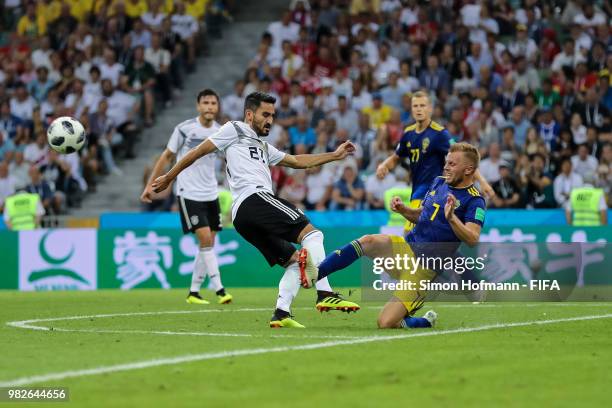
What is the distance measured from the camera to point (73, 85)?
89.0 feet

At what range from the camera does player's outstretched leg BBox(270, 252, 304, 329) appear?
1045 centimetres

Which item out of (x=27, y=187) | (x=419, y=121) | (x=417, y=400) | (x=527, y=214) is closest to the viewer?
(x=417, y=400)

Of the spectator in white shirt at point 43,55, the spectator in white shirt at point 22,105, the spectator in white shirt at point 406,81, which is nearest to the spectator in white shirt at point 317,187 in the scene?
the spectator in white shirt at point 406,81

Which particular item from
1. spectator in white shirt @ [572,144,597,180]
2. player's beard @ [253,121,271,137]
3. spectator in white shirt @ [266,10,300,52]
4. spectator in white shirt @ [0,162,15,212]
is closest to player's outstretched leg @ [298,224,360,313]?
player's beard @ [253,121,271,137]

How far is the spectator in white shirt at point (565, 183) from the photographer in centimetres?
2098

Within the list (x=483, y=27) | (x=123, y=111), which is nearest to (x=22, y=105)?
(x=123, y=111)

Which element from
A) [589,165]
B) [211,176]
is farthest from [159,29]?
[211,176]

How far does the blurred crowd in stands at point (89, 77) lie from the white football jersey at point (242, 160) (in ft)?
46.3

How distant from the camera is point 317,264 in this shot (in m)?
10.3

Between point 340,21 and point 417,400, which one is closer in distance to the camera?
point 417,400

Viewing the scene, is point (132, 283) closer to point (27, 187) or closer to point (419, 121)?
point (27, 187)

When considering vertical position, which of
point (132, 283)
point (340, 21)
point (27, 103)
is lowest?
point (132, 283)

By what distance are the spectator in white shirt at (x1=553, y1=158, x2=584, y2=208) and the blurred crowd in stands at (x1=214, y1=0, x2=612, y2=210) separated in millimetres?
21

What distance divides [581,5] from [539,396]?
20.1m
